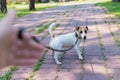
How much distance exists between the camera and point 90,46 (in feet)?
25.7

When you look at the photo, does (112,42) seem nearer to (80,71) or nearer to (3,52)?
(80,71)

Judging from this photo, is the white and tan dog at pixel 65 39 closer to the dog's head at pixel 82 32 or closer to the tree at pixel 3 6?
the dog's head at pixel 82 32

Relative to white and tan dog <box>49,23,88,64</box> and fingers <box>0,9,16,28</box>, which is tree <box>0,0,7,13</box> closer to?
white and tan dog <box>49,23,88,64</box>

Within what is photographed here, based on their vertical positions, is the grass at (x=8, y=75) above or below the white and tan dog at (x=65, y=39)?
below

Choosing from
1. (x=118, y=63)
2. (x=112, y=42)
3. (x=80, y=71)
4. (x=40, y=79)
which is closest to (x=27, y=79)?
(x=40, y=79)

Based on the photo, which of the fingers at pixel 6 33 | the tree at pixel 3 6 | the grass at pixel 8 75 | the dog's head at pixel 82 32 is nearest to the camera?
the fingers at pixel 6 33

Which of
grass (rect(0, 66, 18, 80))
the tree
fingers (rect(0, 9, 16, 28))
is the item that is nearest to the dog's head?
grass (rect(0, 66, 18, 80))

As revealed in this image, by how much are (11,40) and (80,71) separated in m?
4.57

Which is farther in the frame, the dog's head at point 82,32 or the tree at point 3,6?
the tree at point 3,6

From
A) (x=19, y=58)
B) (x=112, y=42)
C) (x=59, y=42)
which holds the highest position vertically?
(x=19, y=58)

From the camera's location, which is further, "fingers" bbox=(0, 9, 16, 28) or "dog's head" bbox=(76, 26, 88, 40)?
"dog's head" bbox=(76, 26, 88, 40)

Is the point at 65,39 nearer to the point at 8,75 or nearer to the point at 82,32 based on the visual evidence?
the point at 82,32

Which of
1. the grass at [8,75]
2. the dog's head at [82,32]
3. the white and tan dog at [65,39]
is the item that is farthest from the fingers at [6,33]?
the dog's head at [82,32]

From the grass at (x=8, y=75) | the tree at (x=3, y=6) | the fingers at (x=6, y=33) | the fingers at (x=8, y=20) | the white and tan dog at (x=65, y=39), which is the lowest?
the tree at (x=3, y=6)
